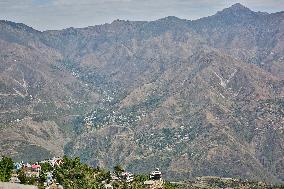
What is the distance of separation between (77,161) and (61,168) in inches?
290

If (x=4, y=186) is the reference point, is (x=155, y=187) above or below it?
below

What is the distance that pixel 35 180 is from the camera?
181875 mm

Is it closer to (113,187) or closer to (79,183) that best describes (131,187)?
(113,187)

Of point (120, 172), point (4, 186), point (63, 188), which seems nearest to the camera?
point (4, 186)

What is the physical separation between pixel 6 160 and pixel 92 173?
100 feet

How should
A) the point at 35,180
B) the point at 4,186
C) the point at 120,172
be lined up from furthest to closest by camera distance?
the point at 120,172 < the point at 35,180 < the point at 4,186

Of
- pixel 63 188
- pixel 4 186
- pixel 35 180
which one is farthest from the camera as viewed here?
pixel 35 180

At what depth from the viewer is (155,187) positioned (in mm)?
198750

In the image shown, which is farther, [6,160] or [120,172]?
[120,172]

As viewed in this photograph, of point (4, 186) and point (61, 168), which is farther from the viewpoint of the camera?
point (61, 168)

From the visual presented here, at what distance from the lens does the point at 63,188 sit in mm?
170125

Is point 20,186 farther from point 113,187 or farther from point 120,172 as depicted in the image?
point 120,172

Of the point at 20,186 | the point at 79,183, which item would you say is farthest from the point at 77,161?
the point at 20,186

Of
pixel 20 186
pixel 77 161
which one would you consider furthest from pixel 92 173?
pixel 20 186
